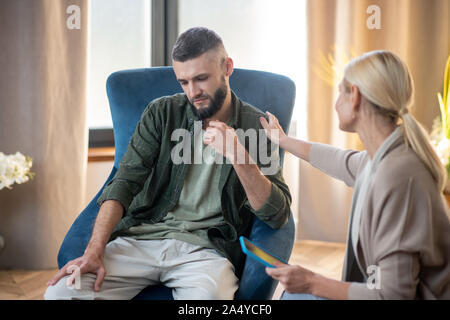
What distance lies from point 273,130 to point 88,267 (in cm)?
72

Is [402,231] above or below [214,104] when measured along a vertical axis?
below

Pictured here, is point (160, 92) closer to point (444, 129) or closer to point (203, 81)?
point (203, 81)

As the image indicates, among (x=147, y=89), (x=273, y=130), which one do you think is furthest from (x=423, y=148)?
(x=147, y=89)

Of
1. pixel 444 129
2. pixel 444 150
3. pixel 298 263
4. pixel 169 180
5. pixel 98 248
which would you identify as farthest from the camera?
pixel 298 263

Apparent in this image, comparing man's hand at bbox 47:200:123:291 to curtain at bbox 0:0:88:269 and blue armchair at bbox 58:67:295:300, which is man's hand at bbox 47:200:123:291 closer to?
blue armchair at bbox 58:67:295:300

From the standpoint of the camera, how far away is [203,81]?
154 cm

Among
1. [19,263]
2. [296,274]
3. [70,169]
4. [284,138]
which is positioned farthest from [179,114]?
[19,263]

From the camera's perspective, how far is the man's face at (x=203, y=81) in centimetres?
151

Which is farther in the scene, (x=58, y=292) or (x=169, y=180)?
(x=169, y=180)

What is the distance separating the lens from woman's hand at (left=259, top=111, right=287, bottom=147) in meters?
1.60

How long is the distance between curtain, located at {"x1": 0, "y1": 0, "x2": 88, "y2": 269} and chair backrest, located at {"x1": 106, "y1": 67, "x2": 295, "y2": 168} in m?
0.68

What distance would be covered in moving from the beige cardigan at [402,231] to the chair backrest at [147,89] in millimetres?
794

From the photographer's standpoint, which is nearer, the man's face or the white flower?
the man's face

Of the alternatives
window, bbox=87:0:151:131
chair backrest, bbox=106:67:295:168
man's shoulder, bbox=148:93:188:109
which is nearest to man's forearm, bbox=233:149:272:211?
man's shoulder, bbox=148:93:188:109
